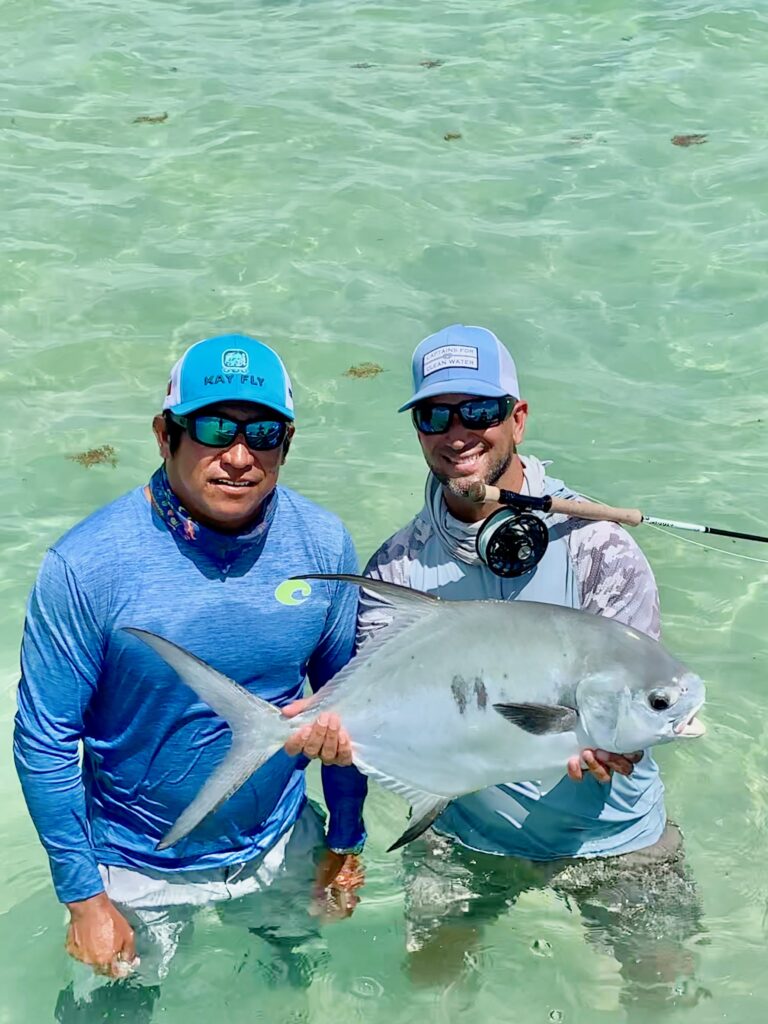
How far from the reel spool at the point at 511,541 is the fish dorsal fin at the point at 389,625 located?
29cm

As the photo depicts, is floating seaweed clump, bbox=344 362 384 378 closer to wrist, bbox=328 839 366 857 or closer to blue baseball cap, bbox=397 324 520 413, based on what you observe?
blue baseball cap, bbox=397 324 520 413

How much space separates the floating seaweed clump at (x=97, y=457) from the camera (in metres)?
6.49

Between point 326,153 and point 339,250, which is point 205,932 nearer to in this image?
point 339,250

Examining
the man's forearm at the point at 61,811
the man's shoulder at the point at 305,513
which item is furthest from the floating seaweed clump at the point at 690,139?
the man's forearm at the point at 61,811

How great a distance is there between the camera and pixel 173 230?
30.1 feet

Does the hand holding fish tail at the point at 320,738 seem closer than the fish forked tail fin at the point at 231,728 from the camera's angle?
No

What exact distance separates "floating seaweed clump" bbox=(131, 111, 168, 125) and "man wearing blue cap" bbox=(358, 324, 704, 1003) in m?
8.34

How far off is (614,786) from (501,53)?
10561 mm

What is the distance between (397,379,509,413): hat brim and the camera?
328cm

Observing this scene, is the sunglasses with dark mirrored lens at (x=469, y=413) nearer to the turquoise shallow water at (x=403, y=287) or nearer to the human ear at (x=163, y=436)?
the human ear at (x=163, y=436)

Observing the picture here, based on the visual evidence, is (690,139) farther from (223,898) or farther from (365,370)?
(223,898)

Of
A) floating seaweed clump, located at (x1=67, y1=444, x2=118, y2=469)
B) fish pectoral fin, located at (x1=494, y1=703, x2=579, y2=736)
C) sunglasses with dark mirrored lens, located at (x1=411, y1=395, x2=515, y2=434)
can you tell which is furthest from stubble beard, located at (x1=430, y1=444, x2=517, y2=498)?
floating seaweed clump, located at (x1=67, y1=444, x2=118, y2=469)

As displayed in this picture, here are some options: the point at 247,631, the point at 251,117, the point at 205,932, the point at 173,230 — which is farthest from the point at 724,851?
the point at 251,117

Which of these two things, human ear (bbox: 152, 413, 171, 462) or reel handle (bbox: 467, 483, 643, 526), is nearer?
human ear (bbox: 152, 413, 171, 462)
